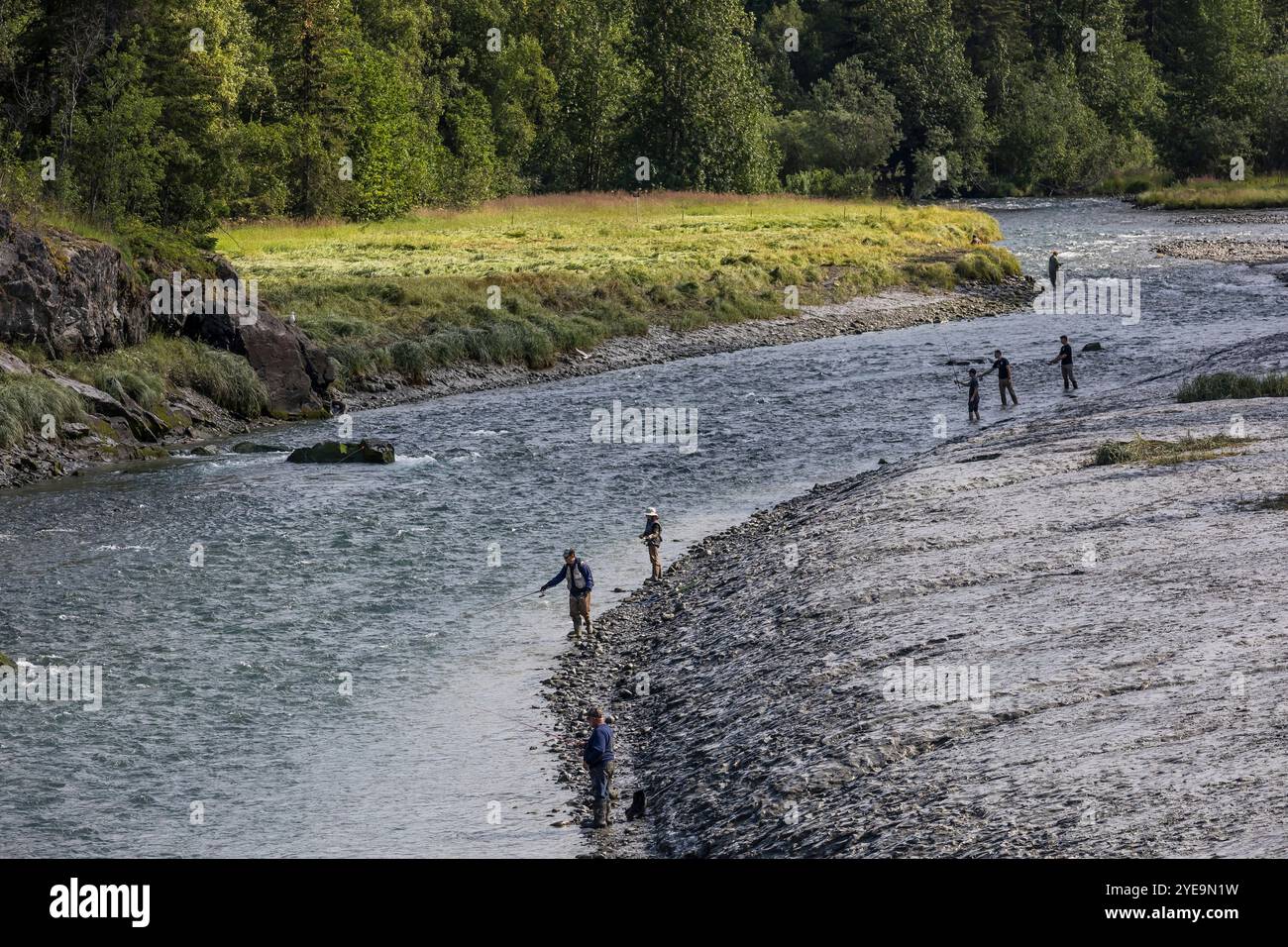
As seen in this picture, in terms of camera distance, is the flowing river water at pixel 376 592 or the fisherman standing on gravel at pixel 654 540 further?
the fisherman standing on gravel at pixel 654 540

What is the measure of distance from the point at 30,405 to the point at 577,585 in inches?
752

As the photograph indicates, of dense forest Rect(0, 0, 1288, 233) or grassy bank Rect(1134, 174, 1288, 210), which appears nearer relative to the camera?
dense forest Rect(0, 0, 1288, 233)

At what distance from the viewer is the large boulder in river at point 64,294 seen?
1547 inches

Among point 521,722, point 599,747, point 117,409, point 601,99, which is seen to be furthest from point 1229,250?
point 599,747

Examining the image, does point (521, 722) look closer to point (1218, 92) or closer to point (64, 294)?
point (64, 294)

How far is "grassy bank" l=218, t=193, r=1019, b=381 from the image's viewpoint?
5125 cm

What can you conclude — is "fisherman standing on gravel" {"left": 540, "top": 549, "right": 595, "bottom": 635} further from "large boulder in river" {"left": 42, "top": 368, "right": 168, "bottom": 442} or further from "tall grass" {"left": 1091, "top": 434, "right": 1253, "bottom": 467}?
"large boulder in river" {"left": 42, "top": 368, "right": 168, "bottom": 442}

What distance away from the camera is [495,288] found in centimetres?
5494

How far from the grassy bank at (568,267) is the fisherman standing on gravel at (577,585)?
25.3 metres

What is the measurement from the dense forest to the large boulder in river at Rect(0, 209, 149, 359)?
286 centimetres

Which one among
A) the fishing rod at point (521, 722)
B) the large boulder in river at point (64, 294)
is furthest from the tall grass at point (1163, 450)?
the large boulder in river at point (64, 294)

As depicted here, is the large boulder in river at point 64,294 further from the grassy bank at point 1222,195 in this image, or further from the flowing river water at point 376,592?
the grassy bank at point 1222,195

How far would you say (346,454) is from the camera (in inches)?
1447

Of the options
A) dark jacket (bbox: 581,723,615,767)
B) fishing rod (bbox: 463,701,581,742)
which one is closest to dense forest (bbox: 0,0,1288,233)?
fishing rod (bbox: 463,701,581,742)
